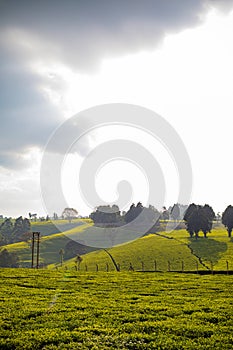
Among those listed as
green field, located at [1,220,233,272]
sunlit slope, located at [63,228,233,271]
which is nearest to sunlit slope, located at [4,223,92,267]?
green field, located at [1,220,233,272]

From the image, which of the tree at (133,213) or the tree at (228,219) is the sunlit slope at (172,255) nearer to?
the tree at (228,219)

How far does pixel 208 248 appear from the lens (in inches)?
4806

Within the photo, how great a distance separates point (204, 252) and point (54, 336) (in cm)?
10758

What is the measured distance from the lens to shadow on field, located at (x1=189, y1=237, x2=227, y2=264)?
357 ft

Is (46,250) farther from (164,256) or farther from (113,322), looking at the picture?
(113,322)

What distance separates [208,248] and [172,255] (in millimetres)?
15614

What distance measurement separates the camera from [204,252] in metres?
117

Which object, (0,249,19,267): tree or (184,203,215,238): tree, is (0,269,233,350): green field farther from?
(0,249,19,267): tree

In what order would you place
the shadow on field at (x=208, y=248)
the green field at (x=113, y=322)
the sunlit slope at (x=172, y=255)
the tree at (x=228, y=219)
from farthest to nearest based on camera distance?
the tree at (x=228, y=219)
the shadow on field at (x=208, y=248)
the sunlit slope at (x=172, y=255)
the green field at (x=113, y=322)

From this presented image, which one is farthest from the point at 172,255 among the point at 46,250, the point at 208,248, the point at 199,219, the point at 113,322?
the point at 113,322

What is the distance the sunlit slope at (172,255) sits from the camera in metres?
102

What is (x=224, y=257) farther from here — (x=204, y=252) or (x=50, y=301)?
(x=50, y=301)

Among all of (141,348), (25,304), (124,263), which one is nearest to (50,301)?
(25,304)

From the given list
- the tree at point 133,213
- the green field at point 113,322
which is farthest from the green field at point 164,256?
the green field at point 113,322
